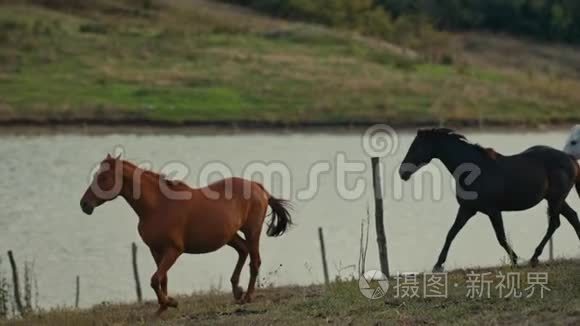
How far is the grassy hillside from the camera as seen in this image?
146 feet

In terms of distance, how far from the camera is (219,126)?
4353cm

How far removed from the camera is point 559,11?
78938 mm

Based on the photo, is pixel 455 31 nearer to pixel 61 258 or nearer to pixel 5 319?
pixel 61 258

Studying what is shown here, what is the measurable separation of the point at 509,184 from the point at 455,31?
67.1 m

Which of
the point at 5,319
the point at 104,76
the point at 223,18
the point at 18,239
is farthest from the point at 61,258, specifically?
the point at 223,18

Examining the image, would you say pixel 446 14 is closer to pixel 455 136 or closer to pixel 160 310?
pixel 455 136

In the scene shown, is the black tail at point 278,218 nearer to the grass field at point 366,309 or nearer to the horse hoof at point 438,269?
the grass field at point 366,309

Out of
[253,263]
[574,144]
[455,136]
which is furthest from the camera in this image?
[574,144]

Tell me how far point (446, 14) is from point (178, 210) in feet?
233

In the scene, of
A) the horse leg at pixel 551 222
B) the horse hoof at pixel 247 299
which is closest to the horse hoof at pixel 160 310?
the horse hoof at pixel 247 299

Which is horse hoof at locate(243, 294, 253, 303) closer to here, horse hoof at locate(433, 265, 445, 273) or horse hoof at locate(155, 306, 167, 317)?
horse hoof at locate(155, 306, 167, 317)

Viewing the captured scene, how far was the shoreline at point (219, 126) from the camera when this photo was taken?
40.6 metres

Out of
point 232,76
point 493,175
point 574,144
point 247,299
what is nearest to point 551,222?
point 493,175

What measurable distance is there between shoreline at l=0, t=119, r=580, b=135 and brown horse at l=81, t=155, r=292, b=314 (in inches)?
1071
